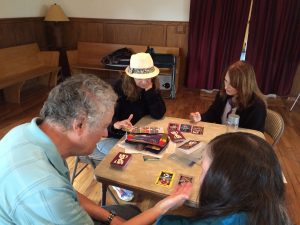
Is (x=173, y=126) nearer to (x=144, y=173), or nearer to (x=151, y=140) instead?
(x=151, y=140)

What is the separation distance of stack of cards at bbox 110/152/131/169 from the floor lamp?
3950mm

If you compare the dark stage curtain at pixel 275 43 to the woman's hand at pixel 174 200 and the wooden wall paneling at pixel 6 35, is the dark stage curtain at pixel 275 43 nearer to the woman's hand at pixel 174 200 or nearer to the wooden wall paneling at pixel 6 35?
the woman's hand at pixel 174 200

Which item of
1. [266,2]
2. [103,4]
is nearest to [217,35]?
[266,2]

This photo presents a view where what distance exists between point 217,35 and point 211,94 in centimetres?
102

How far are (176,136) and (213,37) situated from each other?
10.2 ft

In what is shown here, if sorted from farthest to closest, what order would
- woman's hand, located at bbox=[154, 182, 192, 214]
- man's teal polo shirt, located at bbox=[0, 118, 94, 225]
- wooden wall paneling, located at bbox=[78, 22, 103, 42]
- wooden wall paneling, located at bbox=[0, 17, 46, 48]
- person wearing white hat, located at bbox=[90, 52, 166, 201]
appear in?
wooden wall paneling, located at bbox=[78, 22, 103, 42]
wooden wall paneling, located at bbox=[0, 17, 46, 48]
person wearing white hat, located at bbox=[90, 52, 166, 201]
woman's hand, located at bbox=[154, 182, 192, 214]
man's teal polo shirt, located at bbox=[0, 118, 94, 225]

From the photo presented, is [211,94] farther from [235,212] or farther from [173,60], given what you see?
[235,212]

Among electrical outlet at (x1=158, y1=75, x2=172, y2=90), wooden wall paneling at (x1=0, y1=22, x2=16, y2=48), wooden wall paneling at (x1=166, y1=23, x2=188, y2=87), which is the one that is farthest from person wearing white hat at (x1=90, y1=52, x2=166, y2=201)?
wooden wall paneling at (x1=0, y1=22, x2=16, y2=48)

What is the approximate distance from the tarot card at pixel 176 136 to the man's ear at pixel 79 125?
2.53 ft

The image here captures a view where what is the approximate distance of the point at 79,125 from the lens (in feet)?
2.97

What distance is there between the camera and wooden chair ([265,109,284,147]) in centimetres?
175

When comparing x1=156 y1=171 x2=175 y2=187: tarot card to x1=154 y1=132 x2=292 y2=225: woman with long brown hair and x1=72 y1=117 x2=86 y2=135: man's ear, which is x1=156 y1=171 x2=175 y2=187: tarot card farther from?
x1=72 y1=117 x2=86 y2=135: man's ear

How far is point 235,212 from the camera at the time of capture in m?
0.77

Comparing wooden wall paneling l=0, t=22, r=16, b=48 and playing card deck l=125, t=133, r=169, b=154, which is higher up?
wooden wall paneling l=0, t=22, r=16, b=48
